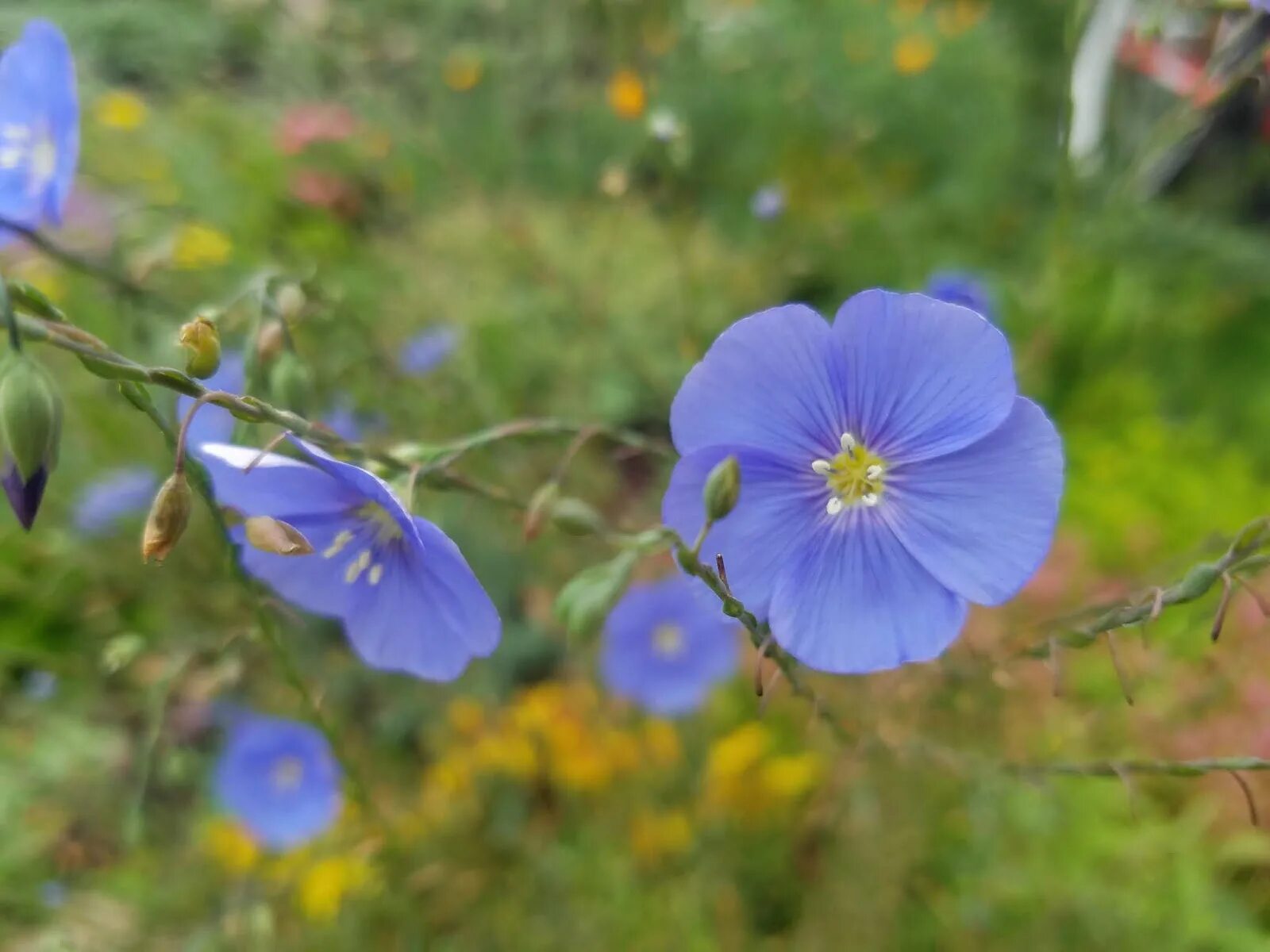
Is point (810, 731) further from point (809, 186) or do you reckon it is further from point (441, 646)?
point (809, 186)

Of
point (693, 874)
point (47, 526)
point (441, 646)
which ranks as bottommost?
point (693, 874)

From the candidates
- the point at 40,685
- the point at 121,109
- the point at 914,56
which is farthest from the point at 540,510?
the point at 121,109

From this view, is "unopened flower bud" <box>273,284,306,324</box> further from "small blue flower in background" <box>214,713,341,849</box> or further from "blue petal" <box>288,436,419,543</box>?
"small blue flower in background" <box>214,713,341,849</box>

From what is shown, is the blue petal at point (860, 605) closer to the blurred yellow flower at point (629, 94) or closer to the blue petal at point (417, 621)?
the blue petal at point (417, 621)

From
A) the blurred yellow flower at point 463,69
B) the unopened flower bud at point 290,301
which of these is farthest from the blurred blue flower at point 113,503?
the blurred yellow flower at point 463,69

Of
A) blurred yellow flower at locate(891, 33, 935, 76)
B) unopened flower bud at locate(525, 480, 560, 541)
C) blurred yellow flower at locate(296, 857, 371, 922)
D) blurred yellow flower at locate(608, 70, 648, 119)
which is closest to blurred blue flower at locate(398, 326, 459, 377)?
blurred yellow flower at locate(608, 70, 648, 119)

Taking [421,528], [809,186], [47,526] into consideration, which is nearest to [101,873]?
[47,526]

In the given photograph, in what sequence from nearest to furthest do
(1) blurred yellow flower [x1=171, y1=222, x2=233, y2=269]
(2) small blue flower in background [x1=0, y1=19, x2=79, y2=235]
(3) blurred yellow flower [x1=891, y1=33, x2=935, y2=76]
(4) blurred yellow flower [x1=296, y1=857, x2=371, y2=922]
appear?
(2) small blue flower in background [x1=0, y1=19, x2=79, y2=235] → (4) blurred yellow flower [x1=296, y1=857, x2=371, y2=922] → (1) blurred yellow flower [x1=171, y1=222, x2=233, y2=269] → (3) blurred yellow flower [x1=891, y1=33, x2=935, y2=76]
